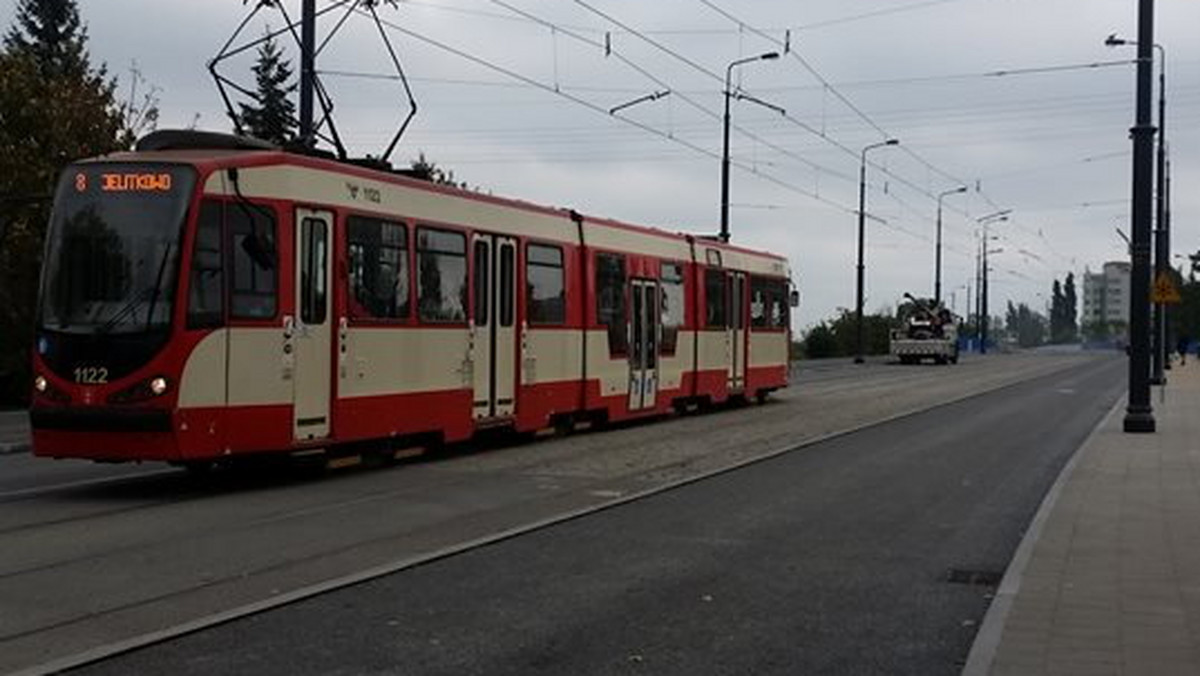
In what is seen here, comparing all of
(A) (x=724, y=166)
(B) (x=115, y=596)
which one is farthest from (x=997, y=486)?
(A) (x=724, y=166)

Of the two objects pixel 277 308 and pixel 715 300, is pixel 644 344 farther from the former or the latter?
pixel 277 308

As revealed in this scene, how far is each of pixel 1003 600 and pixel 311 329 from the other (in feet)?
26.7

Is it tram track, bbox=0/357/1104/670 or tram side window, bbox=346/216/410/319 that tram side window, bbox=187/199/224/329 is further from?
tram side window, bbox=346/216/410/319

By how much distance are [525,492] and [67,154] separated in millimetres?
19385

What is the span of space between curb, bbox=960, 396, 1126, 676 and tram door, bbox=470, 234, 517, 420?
7237 mm

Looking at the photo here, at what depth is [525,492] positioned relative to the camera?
46.3ft

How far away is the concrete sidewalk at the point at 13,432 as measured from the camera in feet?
63.1

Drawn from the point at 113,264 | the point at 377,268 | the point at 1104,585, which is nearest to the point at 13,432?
the point at 377,268

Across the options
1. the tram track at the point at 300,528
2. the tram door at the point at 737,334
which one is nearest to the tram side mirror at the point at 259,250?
the tram track at the point at 300,528

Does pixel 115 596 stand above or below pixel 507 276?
below

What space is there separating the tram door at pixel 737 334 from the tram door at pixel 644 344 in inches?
151

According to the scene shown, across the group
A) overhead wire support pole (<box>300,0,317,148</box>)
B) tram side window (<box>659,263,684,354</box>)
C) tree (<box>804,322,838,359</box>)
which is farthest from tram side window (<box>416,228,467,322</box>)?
tree (<box>804,322,838,359</box>)

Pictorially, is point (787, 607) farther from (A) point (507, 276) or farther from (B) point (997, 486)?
(A) point (507, 276)

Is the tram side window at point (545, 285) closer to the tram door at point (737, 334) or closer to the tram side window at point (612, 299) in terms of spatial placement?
the tram side window at point (612, 299)
